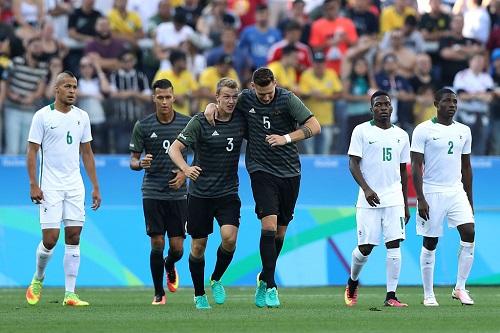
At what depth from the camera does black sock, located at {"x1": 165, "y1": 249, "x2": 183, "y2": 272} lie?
1637cm

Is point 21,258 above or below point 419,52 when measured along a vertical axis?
below

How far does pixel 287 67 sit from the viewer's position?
23.8 meters

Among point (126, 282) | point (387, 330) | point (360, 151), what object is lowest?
point (126, 282)

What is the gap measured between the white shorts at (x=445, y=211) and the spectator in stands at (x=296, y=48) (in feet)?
29.9

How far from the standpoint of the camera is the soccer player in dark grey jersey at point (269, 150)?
14.2 metres

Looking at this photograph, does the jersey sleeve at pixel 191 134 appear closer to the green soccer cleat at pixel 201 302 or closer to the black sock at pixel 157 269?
the green soccer cleat at pixel 201 302

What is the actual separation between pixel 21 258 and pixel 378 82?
8144 mm

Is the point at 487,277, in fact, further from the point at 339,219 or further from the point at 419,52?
the point at 419,52

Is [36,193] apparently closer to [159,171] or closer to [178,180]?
[159,171]

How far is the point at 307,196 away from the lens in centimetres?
2261

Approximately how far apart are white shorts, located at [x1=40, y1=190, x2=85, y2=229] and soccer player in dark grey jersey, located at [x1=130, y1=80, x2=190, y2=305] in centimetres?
84

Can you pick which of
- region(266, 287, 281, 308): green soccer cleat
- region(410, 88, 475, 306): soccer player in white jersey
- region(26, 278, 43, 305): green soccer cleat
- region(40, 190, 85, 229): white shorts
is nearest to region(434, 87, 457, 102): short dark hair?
region(410, 88, 475, 306): soccer player in white jersey

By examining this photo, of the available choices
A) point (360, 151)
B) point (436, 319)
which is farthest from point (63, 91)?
point (436, 319)

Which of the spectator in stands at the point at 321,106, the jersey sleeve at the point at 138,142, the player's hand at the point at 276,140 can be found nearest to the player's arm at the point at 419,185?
the player's hand at the point at 276,140
